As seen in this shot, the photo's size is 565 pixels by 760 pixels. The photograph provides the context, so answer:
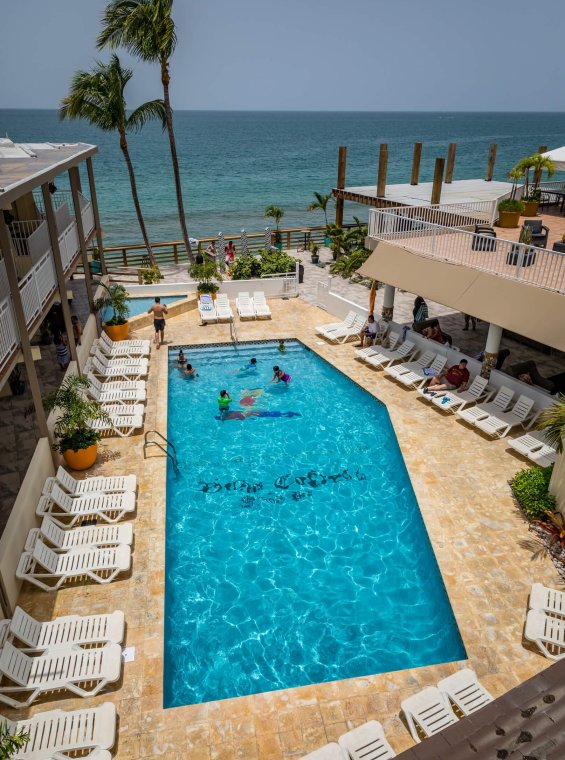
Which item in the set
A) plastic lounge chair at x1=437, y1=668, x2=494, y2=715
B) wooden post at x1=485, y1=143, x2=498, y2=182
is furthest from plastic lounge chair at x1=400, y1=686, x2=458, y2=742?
wooden post at x1=485, y1=143, x2=498, y2=182

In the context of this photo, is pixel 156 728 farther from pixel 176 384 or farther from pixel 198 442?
pixel 176 384

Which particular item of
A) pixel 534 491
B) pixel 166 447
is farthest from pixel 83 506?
pixel 534 491

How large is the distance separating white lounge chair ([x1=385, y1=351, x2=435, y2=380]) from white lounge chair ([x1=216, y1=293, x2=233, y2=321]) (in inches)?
290

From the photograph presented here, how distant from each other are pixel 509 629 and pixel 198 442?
8.83m

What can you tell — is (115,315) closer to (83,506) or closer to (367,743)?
(83,506)

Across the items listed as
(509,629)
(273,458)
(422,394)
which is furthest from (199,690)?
(422,394)

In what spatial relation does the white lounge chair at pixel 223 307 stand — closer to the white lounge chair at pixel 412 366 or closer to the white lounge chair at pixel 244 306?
the white lounge chair at pixel 244 306

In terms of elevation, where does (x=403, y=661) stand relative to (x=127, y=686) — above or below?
below

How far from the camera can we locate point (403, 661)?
8.98 meters

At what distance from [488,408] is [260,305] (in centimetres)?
1106

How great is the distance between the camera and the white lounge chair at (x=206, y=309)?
21750mm

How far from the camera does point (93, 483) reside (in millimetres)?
12062

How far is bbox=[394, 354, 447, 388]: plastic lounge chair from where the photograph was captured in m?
16.8

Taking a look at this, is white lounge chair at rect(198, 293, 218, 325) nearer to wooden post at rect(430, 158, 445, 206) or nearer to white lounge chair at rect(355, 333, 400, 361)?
white lounge chair at rect(355, 333, 400, 361)
